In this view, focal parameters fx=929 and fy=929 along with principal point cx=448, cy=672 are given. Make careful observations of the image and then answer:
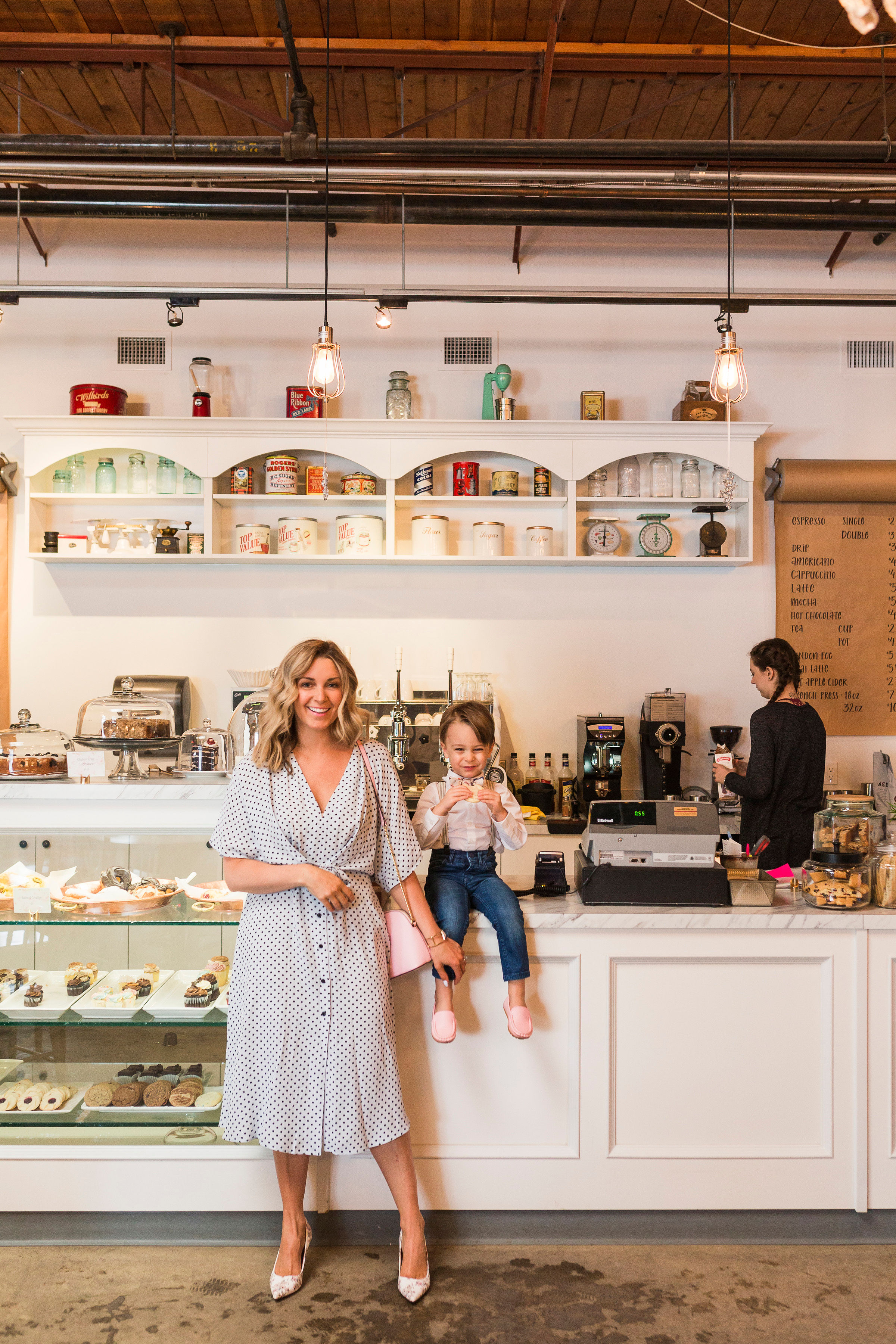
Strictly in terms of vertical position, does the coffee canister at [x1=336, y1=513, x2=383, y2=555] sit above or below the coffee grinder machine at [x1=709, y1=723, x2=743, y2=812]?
above

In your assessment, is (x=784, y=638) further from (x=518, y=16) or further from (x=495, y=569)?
(x=518, y=16)

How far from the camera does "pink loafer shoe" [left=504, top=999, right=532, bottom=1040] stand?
7.47ft

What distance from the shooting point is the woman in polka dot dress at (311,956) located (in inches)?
84.7

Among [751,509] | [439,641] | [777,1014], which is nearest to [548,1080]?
[777,1014]

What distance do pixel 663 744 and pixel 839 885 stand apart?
1937 millimetres

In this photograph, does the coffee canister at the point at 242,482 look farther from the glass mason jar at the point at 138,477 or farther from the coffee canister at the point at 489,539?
the coffee canister at the point at 489,539

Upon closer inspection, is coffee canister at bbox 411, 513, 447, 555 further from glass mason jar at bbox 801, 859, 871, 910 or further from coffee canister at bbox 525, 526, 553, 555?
glass mason jar at bbox 801, 859, 871, 910

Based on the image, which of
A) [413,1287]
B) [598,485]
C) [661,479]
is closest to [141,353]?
[598,485]

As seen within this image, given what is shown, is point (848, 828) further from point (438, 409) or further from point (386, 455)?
point (438, 409)

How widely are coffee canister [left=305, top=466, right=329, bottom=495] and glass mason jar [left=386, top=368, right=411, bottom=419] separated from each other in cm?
42

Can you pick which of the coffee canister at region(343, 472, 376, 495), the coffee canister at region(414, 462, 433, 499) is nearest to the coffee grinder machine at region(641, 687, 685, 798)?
the coffee canister at region(414, 462, 433, 499)

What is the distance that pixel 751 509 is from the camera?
4.34 metres

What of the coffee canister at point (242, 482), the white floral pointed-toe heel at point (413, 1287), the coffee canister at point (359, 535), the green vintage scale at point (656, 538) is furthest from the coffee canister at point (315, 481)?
the white floral pointed-toe heel at point (413, 1287)

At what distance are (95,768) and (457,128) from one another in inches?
134
